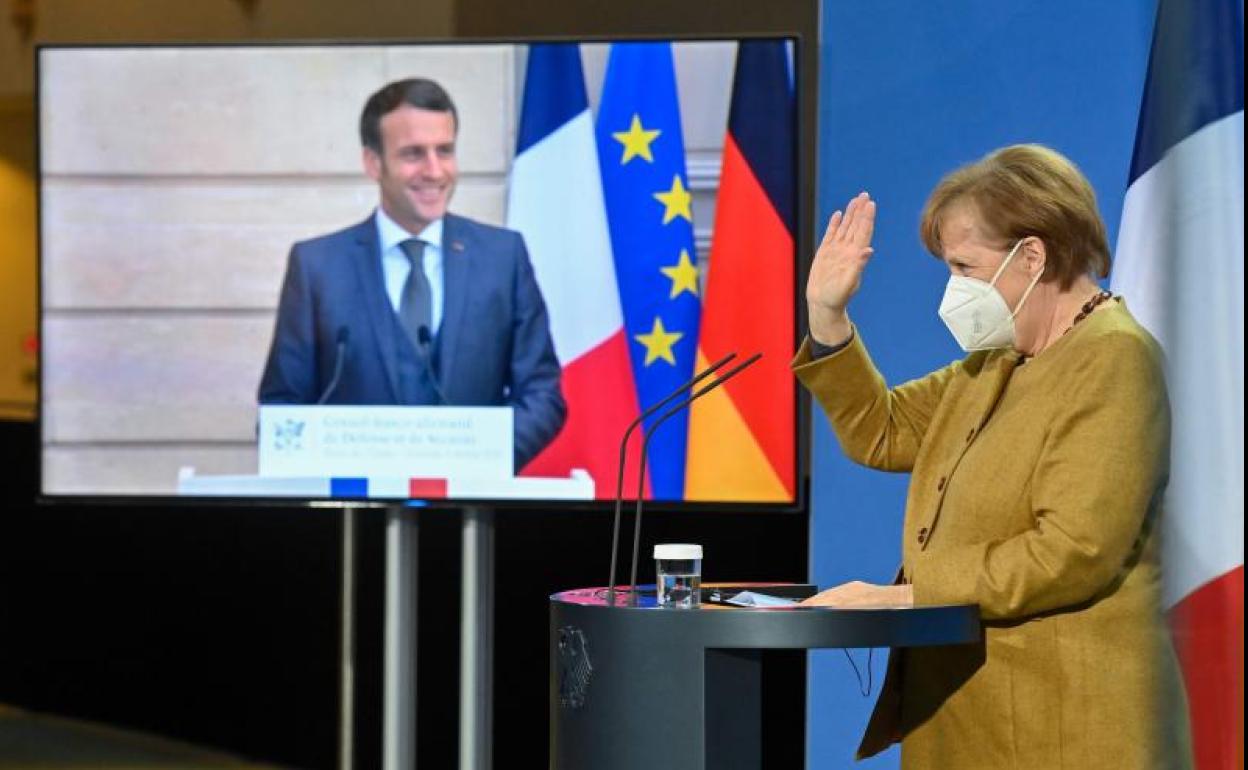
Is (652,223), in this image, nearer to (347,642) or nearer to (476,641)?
(476,641)

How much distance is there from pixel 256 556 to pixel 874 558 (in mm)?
2481

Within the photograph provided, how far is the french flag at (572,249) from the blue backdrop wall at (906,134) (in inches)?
24.7

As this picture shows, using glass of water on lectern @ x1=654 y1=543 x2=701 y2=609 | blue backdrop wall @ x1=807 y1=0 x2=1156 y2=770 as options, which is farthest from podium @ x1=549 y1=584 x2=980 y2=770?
blue backdrop wall @ x1=807 y1=0 x2=1156 y2=770

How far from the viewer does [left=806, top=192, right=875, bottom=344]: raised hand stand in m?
2.45

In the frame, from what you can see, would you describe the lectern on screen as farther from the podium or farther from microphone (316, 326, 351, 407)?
the podium

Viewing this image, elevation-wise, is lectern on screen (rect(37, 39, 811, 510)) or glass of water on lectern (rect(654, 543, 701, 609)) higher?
lectern on screen (rect(37, 39, 811, 510))

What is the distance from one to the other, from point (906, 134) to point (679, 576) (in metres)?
1.49

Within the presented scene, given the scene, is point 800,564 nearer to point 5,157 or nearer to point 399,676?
point 399,676

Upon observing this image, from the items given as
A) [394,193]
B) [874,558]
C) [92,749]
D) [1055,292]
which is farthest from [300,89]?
[92,749]

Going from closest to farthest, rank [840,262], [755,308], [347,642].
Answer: [840,262] < [755,308] < [347,642]

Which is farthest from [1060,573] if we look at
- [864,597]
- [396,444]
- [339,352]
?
[339,352]

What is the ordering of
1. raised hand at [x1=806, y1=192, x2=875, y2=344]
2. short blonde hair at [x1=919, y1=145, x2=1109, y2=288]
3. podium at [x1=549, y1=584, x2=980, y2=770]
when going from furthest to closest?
raised hand at [x1=806, y1=192, x2=875, y2=344]
short blonde hair at [x1=919, y1=145, x2=1109, y2=288]
podium at [x1=549, y1=584, x2=980, y2=770]

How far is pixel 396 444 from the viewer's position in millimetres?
4125

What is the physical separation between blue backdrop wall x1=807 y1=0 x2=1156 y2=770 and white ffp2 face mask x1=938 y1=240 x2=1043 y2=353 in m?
1.04
